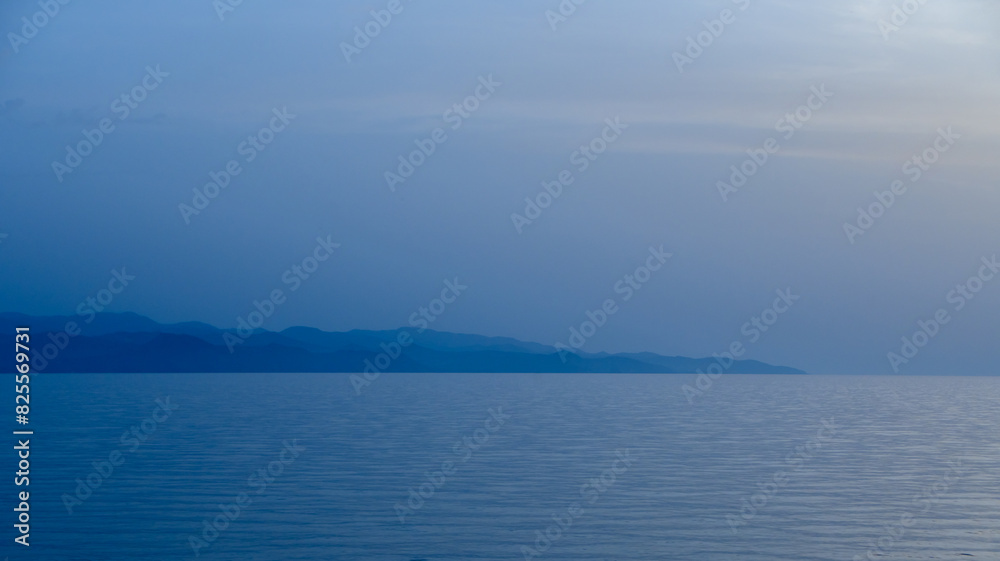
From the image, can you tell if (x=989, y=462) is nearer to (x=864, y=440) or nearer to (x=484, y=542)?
(x=864, y=440)

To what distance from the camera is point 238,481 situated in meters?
24.2

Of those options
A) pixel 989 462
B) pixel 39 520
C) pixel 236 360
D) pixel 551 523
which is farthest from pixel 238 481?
pixel 236 360

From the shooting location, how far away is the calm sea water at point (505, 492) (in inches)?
683

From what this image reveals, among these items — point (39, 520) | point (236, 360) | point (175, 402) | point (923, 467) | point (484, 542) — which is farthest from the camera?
point (236, 360)

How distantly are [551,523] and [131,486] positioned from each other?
423 inches

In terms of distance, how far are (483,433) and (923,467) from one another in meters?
16.3

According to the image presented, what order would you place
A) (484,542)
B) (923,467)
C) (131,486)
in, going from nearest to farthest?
(484,542)
(131,486)
(923,467)

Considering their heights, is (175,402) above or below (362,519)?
below

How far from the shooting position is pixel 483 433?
38.2m

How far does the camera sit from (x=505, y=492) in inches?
902

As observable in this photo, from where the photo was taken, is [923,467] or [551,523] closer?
[551,523]

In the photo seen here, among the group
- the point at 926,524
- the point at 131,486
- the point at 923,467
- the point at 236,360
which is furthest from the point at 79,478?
the point at 236,360

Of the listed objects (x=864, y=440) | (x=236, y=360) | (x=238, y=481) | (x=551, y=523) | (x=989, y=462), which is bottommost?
(x=236, y=360)

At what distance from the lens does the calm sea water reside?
17.3 m
